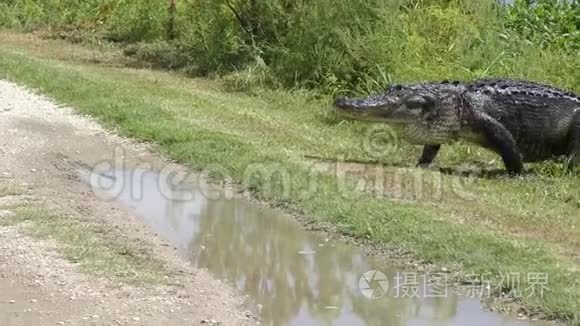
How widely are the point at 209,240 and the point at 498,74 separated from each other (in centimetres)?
556

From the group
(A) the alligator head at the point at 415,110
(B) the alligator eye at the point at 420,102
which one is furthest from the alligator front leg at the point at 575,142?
(B) the alligator eye at the point at 420,102

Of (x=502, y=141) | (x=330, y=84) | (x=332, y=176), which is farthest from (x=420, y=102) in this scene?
(x=330, y=84)

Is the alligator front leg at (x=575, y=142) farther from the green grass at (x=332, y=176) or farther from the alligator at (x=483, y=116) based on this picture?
the green grass at (x=332, y=176)

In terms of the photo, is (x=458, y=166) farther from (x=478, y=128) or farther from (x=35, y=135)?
(x=35, y=135)

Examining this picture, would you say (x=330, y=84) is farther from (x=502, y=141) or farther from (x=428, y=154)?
(x=502, y=141)

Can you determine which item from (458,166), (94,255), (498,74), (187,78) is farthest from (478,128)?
(187,78)

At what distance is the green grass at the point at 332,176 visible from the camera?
618cm

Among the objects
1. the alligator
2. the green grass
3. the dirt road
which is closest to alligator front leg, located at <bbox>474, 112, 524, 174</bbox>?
the alligator

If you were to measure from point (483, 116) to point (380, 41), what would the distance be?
9.55ft

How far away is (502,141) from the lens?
334 inches

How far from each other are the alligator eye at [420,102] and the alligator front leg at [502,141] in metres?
0.43

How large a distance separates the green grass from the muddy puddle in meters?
0.29

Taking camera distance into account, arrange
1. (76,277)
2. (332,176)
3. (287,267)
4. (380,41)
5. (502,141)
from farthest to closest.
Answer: (380,41), (502,141), (332,176), (287,267), (76,277)

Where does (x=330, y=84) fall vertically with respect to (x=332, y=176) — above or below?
above
